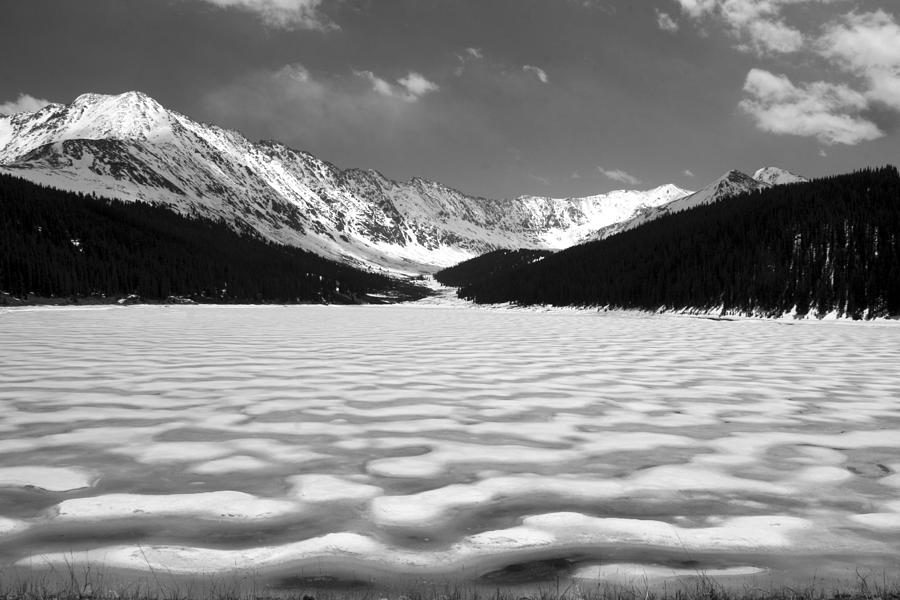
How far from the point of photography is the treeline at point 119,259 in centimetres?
7825

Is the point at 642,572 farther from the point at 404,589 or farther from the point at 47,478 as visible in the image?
the point at 47,478

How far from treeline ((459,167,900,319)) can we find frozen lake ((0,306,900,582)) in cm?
6337

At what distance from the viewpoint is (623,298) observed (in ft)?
300

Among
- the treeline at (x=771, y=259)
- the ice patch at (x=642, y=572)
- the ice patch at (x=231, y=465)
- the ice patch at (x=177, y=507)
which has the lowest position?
the ice patch at (x=231, y=465)

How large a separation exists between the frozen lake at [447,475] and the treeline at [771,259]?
63374mm

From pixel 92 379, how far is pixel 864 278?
236 feet

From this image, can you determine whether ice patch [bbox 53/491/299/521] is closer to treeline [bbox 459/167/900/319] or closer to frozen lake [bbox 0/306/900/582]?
frozen lake [bbox 0/306/900/582]

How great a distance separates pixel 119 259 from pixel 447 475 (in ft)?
383

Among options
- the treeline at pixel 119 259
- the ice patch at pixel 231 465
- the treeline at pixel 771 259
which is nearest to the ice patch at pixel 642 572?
the ice patch at pixel 231 465

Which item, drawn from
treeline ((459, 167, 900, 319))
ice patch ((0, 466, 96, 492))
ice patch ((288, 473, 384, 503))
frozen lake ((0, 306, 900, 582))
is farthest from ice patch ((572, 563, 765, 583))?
treeline ((459, 167, 900, 319))

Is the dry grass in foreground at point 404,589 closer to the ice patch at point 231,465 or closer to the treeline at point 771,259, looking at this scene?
the ice patch at point 231,465

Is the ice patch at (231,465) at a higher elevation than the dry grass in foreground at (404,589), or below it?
below

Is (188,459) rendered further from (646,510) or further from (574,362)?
(574,362)

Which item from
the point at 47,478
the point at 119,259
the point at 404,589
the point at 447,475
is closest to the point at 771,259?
the point at 447,475
